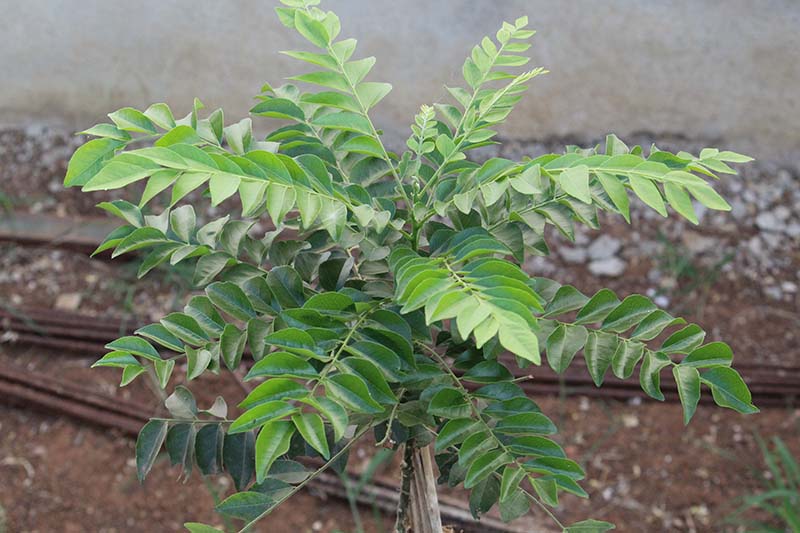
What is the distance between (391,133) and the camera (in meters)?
2.99

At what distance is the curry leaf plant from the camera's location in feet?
2.29

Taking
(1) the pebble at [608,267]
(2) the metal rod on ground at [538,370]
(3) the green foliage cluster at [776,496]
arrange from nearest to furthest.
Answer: (3) the green foliage cluster at [776,496]
(2) the metal rod on ground at [538,370]
(1) the pebble at [608,267]

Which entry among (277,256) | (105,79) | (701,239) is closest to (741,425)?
(701,239)

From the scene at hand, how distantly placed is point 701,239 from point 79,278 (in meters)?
1.86

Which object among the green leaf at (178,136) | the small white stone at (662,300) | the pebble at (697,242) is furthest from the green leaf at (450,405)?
the pebble at (697,242)

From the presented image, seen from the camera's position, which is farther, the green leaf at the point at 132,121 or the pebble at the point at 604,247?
the pebble at the point at 604,247

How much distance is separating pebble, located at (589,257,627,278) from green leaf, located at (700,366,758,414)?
72.3 inches

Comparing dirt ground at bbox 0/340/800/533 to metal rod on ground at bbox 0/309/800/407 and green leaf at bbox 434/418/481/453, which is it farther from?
green leaf at bbox 434/418/481/453

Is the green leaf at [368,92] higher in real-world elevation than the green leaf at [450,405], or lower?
higher

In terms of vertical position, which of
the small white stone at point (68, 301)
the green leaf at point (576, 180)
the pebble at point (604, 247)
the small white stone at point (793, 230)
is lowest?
the small white stone at point (68, 301)

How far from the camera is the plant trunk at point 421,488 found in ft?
3.19

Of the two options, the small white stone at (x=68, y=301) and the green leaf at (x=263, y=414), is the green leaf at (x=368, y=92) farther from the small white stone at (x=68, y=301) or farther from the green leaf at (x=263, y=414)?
the small white stone at (x=68, y=301)

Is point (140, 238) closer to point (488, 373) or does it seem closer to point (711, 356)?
point (488, 373)

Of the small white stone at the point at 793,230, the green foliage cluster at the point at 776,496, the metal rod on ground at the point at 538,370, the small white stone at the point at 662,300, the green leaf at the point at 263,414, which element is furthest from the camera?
the small white stone at the point at 793,230
